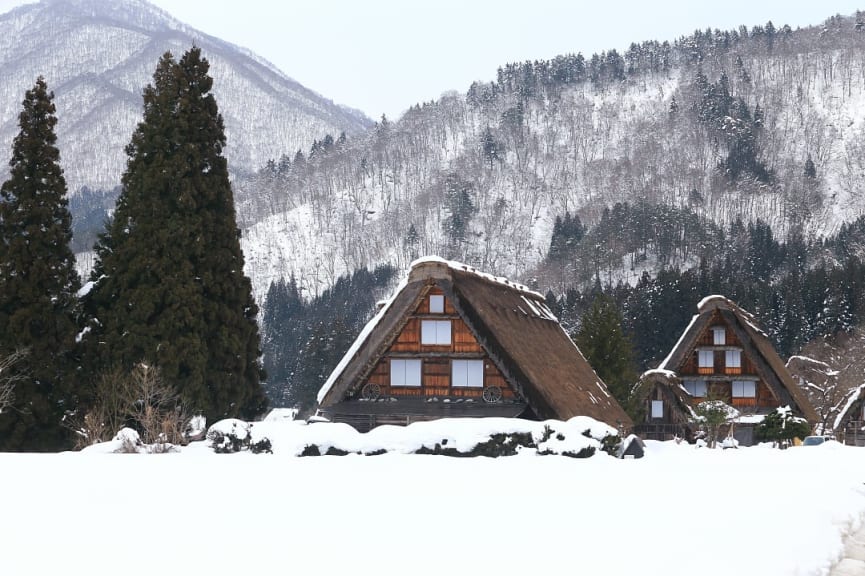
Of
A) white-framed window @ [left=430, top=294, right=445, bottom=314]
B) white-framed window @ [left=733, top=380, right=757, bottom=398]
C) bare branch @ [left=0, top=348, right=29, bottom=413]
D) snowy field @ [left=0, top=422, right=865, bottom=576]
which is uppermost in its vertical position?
white-framed window @ [left=430, top=294, right=445, bottom=314]

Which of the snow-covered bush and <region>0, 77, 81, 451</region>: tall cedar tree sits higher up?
<region>0, 77, 81, 451</region>: tall cedar tree

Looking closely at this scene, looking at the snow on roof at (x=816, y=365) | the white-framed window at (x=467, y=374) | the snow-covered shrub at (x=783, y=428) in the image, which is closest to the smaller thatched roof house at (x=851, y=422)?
the snow-covered shrub at (x=783, y=428)

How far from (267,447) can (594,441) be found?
27.1 ft

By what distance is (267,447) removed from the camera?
2300cm

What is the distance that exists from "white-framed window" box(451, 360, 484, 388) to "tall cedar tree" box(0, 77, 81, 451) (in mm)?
13055

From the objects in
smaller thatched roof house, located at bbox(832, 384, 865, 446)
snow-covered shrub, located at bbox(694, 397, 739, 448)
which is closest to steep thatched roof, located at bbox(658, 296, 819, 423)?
smaller thatched roof house, located at bbox(832, 384, 865, 446)

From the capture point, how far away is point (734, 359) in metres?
57.8

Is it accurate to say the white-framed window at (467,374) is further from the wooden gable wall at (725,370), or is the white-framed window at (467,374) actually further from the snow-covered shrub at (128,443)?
the wooden gable wall at (725,370)

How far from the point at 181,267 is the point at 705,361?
38.3 m

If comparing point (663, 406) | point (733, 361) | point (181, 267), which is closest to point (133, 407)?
point (181, 267)

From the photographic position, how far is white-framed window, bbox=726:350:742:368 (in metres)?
57.6

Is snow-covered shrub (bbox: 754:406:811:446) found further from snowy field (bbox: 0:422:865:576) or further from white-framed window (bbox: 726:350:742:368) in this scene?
snowy field (bbox: 0:422:865:576)

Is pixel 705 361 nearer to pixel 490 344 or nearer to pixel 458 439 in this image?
pixel 490 344

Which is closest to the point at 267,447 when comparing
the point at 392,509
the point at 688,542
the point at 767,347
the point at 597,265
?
the point at 392,509
